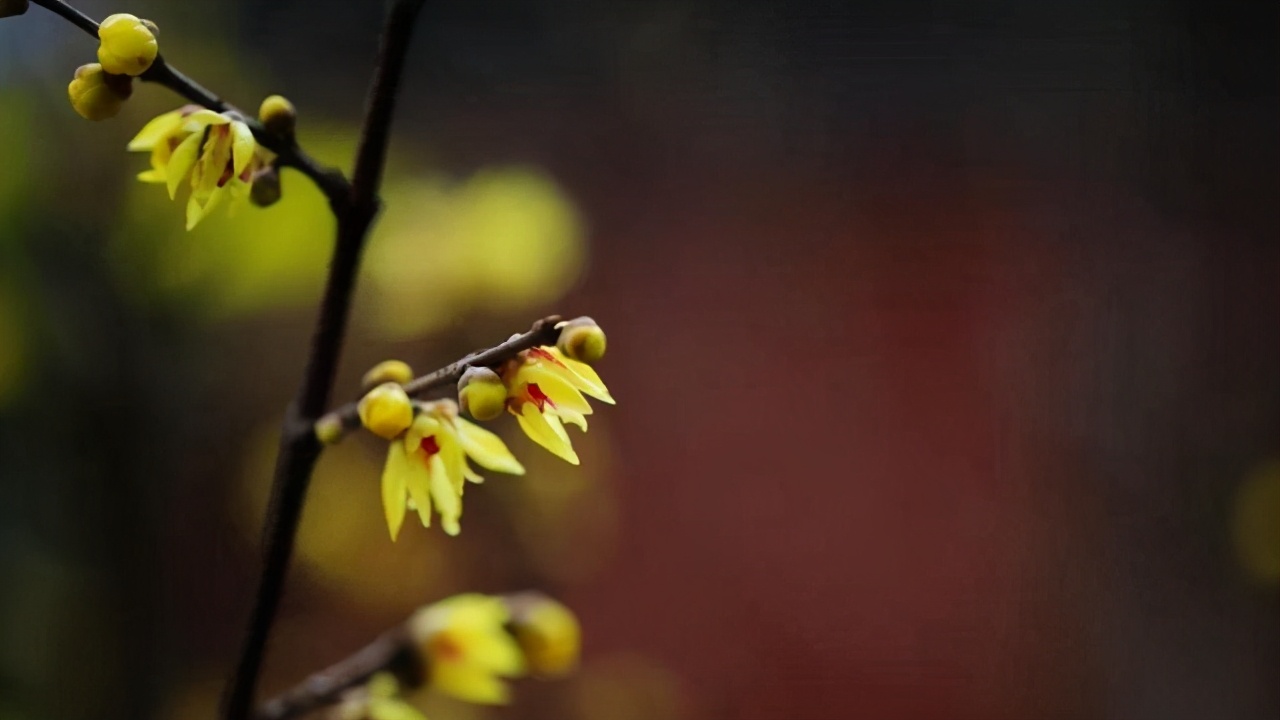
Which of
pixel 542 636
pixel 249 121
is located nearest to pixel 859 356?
pixel 542 636

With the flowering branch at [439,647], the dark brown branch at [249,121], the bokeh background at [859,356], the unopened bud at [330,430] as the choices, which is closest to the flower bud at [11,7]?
the dark brown branch at [249,121]

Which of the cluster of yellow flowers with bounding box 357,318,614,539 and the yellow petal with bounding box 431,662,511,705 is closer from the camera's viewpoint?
the cluster of yellow flowers with bounding box 357,318,614,539

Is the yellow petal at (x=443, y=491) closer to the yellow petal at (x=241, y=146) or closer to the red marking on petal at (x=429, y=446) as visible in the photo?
the red marking on petal at (x=429, y=446)

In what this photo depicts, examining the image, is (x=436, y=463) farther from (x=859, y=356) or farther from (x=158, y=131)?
(x=859, y=356)

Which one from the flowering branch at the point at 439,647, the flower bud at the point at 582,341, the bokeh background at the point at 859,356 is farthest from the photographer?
the bokeh background at the point at 859,356

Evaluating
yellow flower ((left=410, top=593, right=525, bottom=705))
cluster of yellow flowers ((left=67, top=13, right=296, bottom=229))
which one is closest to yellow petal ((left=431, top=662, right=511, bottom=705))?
yellow flower ((left=410, top=593, right=525, bottom=705))

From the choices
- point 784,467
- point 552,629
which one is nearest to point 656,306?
point 784,467

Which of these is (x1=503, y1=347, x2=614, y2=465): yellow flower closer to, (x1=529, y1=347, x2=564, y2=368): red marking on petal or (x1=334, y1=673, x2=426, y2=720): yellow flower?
(x1=529, y1=347, x2=564, y2=368): red marking on petal
